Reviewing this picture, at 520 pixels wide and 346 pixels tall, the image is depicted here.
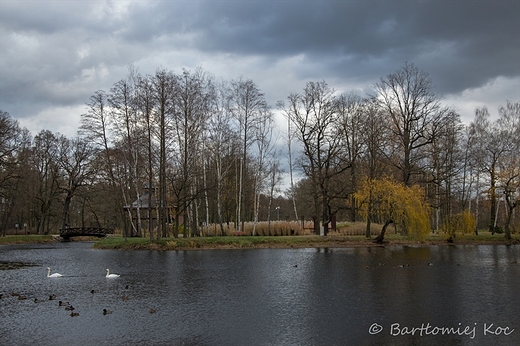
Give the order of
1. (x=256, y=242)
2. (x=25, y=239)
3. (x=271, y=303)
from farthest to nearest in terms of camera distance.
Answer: (x=25, y=239) → (x=256, y=242) → (x=271, y=303)

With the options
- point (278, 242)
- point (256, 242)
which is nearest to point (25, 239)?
point (256, 242)

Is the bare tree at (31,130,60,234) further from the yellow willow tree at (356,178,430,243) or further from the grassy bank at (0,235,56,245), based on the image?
the yellow willow tree at (356,178,430,243)

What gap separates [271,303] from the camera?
15.2m

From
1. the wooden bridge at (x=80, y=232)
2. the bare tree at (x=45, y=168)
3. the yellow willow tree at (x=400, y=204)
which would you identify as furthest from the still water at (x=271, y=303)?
the bare tree at (x=45, y=168)

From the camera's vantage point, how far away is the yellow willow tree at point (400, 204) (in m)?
35.2

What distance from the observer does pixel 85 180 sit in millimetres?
59438

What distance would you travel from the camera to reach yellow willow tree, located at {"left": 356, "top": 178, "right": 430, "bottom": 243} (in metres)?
35.2

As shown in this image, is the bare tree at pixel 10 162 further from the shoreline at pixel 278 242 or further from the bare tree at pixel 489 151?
the bare tree at pixel 489 151

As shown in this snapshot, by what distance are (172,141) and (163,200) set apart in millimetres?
5345

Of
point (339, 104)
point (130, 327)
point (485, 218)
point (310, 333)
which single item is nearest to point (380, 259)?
point (310, 333)

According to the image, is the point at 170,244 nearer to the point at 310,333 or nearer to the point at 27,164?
the point at 310,333

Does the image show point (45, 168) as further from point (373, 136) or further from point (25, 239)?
point (373, 136)

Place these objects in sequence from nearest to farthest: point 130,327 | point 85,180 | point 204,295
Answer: point 130,327, point 204,295, point 85,180

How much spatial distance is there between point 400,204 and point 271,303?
22.7 meters
